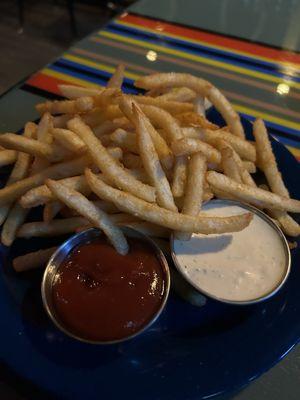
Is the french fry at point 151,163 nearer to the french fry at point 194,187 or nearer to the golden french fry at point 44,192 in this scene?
the french fry at point 194,187

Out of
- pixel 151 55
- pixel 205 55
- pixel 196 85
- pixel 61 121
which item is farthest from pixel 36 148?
pixel 205 55

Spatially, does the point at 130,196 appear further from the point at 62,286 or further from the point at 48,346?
the point at 48,346

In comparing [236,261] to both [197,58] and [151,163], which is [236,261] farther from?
[197,58]

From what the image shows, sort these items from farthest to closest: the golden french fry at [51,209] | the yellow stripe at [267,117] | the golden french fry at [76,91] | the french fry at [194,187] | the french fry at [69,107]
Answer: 1. the yellow stripe at [267,117]
2. the golden french fry at [76,91]
3. the french fry at [69,107]
4. the golden french fry at [51,209]
5. the french fry at [194,187]

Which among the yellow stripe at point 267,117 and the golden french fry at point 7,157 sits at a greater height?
the yellow stripe at point 267,117

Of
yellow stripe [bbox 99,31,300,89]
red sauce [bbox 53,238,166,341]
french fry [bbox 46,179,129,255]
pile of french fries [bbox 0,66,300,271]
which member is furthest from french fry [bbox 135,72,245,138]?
yellow stripe [bbox 99,31,300,89]

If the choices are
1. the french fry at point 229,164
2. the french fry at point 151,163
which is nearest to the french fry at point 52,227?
the french fry at point 151,163

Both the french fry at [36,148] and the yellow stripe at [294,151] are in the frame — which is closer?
the french fry at [36,148]

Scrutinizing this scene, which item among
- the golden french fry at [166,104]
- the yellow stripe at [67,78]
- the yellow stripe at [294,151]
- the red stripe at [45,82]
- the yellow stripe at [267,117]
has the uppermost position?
the golden french fry at [166,104]
